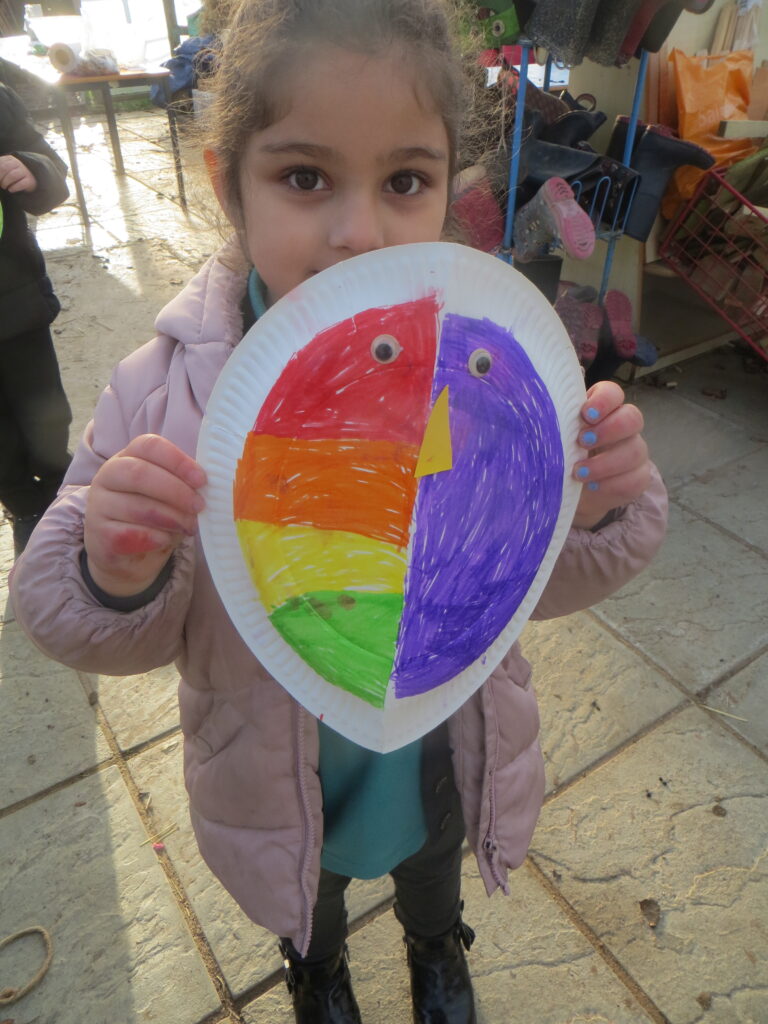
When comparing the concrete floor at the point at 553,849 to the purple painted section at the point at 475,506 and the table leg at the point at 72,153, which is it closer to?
the purple painted section at the point at 475,506

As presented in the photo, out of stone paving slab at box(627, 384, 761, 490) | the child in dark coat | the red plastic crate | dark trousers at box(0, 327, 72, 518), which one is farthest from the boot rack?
dark trousers at box(0, 327, 72, 518)

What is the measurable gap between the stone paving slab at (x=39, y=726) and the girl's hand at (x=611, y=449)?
1415 millimetres

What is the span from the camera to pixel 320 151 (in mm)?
755

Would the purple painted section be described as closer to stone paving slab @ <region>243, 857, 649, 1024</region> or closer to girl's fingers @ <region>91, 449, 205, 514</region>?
girl's fingers @ <region>91, 449, 205, 514</region>

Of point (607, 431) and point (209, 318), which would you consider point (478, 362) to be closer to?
point (607, 431)

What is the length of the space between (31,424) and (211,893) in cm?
148

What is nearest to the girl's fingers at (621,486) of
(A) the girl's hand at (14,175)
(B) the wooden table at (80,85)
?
(A) the girl's hand at (14,175)

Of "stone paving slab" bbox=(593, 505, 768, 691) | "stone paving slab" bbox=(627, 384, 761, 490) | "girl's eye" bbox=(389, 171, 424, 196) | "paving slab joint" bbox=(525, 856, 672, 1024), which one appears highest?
"girl's eye" bbox=(389, 171, 424, 196)

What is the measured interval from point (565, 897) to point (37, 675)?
1424 millimetres

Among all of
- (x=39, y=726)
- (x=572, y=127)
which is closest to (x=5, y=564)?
(x=39, y=726)

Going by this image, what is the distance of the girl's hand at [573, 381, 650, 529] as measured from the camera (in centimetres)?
81

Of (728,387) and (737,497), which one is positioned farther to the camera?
(728,387)

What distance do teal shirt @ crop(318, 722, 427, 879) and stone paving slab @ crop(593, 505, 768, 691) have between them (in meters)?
1.15

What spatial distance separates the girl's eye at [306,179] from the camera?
787 millimetres
